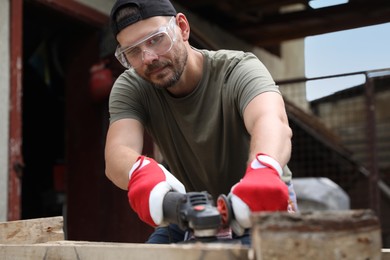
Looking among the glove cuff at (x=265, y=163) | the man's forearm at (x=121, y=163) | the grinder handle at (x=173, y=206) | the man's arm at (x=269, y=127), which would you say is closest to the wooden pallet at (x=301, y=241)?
the grinder handle at (x=173, y=206)

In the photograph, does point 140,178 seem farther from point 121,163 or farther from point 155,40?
point 155,40

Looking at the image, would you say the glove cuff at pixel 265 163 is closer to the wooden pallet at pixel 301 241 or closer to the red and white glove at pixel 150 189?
the red and white glove at pixel 150 189

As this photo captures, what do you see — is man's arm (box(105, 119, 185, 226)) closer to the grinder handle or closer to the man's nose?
the grinder handle

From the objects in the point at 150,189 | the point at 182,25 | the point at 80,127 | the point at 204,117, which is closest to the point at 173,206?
the point at 150,189

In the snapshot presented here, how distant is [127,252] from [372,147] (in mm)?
4491

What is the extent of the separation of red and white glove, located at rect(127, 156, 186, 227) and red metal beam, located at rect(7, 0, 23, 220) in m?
2.44

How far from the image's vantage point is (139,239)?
16.4 feet

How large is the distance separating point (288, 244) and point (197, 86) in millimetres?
1373

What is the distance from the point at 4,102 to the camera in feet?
13.1

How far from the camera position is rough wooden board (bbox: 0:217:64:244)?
203cm

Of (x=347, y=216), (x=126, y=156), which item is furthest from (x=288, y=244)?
(x=126, y=156)

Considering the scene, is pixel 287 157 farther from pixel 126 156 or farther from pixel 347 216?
pixel 347 216

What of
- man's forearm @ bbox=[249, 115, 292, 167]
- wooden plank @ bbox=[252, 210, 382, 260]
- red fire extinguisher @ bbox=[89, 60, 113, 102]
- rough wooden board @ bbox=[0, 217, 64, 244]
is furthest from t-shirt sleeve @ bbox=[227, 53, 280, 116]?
red fire extinguisher @ bbox=[89, 60, 113, 102]

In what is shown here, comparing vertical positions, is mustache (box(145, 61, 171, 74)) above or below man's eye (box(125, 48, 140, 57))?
below
